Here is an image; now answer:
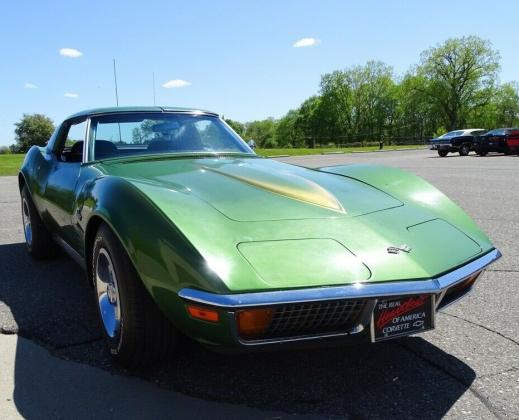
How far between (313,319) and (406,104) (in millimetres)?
75728

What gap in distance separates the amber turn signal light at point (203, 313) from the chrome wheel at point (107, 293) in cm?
57

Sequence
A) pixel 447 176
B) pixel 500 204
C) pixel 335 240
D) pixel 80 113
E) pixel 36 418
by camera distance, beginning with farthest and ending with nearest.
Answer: pixel 447 176 → pixel 500 204 → pixel 80 113 → pixel 335 240 → pixel 36 418

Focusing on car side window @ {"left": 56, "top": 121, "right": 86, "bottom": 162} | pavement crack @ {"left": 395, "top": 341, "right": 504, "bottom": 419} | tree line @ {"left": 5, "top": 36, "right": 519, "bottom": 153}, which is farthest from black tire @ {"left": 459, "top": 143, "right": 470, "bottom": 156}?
tree line @ {"left": 5, "top": 36, "right": 519, "bottom": 153}

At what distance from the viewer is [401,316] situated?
1846 millimetres

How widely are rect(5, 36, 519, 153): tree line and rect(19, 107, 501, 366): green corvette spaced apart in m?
57.5

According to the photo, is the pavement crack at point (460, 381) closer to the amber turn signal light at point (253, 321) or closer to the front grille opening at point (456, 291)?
the front grille opening at point (456, 291)

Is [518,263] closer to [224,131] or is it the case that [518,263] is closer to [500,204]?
[224,131]

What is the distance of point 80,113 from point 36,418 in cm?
252

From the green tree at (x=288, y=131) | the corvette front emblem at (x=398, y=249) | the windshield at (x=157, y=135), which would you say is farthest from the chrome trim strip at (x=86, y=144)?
the green tree at (x=288, y=131)

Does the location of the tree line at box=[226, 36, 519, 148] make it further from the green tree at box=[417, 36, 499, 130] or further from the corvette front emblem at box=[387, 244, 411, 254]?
the corvette front emblem at box=[387, 244, 411, 254]

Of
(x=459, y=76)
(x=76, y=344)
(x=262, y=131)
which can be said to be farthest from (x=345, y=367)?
(x=262, y=131)

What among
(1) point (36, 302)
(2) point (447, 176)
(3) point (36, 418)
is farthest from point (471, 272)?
(2) point (447, 176)

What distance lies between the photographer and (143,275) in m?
1.94

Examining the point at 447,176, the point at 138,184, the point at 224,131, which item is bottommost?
the point at 447,176
